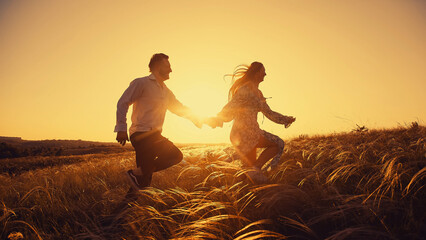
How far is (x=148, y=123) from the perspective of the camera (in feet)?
13.0

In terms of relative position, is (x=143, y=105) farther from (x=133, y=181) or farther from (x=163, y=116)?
(x=133, y=181)

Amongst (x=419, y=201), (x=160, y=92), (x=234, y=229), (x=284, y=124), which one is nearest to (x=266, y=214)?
(x=234, y=229)

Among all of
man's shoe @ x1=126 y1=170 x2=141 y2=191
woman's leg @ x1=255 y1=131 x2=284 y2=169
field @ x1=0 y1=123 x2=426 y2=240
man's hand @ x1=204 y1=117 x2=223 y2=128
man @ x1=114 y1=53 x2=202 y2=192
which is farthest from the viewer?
man's hand @ x1=204 y1=117 x2=223 y2=128

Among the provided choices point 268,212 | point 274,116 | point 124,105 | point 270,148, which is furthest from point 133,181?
point 274,116

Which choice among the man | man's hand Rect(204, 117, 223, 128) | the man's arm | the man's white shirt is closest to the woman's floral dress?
man's hand Rect(204, 117, 223, 128)

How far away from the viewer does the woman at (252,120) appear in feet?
14.2

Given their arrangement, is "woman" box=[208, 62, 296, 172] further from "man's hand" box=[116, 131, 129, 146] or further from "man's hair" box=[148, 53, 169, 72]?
"man's hand" box=[116, 131, 129, 146]

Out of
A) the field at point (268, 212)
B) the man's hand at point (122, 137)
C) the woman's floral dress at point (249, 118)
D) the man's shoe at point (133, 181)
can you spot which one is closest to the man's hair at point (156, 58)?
the man's hand at point (122, 137)

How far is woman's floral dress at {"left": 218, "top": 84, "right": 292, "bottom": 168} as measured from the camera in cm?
434

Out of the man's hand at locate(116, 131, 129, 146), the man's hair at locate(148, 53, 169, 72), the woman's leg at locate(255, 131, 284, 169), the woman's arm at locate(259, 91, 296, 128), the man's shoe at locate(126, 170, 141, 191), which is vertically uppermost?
the man's hair at locate(148, 53, 169, 72)

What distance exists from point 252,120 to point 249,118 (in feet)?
0.22

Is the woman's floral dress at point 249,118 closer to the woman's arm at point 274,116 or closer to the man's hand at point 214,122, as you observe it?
the woman's arm at point 274,116

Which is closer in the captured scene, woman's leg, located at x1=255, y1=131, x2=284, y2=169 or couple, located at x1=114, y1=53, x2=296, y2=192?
couple, located at x1=114, y1=53, x2=296, y2=192

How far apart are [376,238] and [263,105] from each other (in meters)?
3.07
